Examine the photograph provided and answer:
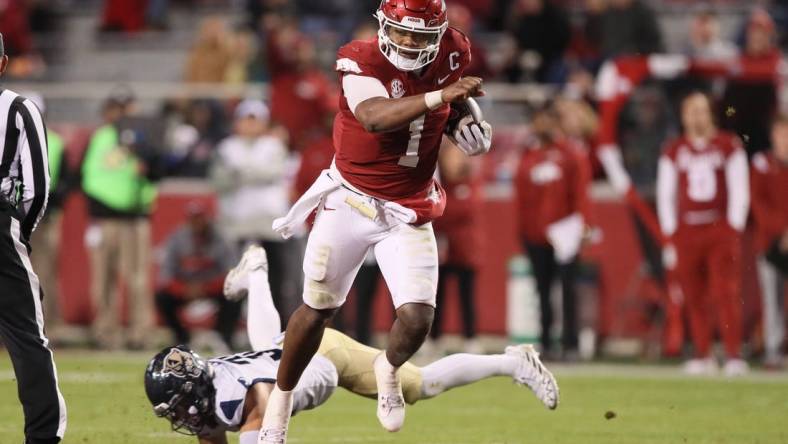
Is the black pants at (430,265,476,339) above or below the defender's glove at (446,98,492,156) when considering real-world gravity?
below

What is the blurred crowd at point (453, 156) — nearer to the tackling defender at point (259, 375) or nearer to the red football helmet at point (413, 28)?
the tackling defender at point (259, 375)

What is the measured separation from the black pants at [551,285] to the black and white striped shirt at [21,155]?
686cm

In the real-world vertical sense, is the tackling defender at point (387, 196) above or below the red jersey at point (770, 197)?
above

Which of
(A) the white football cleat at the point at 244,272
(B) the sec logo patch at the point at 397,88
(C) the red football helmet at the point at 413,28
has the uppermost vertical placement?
(C) the red football helmet at the point at 413,28

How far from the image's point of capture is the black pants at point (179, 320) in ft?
43.3

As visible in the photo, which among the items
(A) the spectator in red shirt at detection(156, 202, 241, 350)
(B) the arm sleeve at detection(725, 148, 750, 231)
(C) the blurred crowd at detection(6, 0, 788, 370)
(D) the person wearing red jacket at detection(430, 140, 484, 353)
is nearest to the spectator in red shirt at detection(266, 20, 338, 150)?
(C) the blurred crowd at detection(6, 0, 788, 370)

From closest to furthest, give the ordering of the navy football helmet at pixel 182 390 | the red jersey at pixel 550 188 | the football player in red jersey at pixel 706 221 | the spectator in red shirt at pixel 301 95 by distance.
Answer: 1. the navy football helmet at pixel 182 390
2. the football player in red jersey at pixel 706 221
3. the red jersey at pixel 550 188
4. the spectator in red shirt at pixel 301 95

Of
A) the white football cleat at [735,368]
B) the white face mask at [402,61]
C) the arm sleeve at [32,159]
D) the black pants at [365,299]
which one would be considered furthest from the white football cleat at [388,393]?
the black pants at [365,299]

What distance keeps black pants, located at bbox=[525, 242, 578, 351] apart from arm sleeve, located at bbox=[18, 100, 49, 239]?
6.83 m

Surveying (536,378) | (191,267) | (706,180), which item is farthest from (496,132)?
(536,378)

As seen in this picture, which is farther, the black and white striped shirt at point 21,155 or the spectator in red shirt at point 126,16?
the spectator in red shirt at point 126,16

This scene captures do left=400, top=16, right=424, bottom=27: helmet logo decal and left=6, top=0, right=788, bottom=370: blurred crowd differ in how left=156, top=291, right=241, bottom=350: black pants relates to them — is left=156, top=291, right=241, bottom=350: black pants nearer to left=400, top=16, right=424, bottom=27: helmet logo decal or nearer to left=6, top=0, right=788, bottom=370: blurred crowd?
left=6, top=0, right=788, bottom=370: blurred crowd

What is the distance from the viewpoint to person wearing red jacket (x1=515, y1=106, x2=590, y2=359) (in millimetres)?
12695

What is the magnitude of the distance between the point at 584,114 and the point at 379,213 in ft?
23.2
